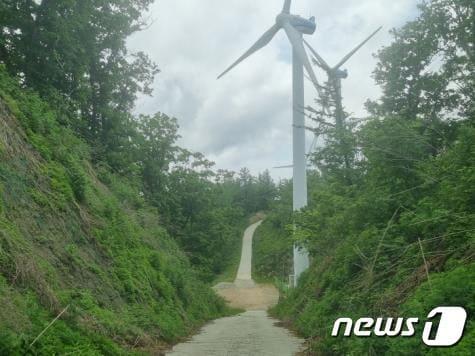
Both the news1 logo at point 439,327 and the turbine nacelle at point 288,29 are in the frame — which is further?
the turbine nacelle at point 288,29

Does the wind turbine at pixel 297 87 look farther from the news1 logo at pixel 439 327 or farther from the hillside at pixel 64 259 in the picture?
the news1 logo at pixel 439 327

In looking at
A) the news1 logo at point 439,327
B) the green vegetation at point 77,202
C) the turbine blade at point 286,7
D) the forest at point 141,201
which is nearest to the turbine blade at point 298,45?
the turbine blade at point 286,7

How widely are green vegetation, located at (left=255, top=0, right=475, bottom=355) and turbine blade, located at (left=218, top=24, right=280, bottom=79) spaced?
1351 cm

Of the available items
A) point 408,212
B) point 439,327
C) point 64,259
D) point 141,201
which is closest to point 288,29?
point 141,201

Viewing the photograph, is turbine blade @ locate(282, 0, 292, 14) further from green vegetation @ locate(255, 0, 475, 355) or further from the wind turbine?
green vegetation @ locate(255, 0, 475, 355)

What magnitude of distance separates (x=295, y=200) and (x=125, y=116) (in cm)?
1247

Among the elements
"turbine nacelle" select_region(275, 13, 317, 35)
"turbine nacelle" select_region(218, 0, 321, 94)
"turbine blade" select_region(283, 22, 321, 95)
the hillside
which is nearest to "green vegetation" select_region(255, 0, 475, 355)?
the hillside

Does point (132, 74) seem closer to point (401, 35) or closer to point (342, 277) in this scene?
point (401, 35)

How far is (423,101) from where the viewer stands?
26547 mm

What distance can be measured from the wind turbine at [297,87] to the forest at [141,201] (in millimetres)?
5239

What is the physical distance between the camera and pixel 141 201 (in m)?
26.5

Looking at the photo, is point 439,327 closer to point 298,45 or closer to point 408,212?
point 408,212

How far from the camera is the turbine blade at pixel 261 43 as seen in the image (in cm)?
3775

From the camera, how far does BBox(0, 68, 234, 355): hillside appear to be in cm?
895
